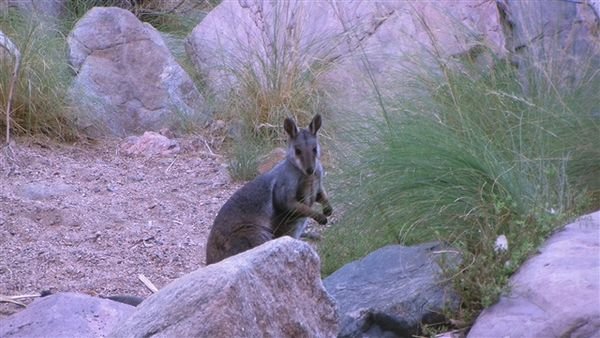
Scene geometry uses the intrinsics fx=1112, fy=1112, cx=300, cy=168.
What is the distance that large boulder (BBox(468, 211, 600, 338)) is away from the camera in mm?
4156

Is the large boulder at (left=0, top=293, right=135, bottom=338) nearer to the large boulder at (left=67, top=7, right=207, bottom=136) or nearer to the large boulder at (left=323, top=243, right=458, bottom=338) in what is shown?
the large boulder at (left=323, top=243, right=458, bottom=338)

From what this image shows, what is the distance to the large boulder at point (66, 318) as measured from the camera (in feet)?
16.0

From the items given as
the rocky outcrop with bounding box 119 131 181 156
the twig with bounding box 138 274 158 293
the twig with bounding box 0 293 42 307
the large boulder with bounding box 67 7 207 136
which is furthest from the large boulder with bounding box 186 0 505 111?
the twig with bounding box 0 293 42 307

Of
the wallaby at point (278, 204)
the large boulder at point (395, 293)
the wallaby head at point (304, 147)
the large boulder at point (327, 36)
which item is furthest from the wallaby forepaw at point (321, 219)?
the large boulder at point (327, 36)

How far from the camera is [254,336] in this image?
3814mm

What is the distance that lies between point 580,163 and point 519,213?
0.80m

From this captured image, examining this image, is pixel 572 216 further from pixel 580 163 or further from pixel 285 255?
pixel 285 255

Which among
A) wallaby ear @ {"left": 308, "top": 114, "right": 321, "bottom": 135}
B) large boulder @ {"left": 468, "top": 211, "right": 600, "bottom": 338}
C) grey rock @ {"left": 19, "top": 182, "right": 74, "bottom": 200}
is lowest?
grey rock @ {"left": 19, "top": 182, "right": 74, "bottom": 200}

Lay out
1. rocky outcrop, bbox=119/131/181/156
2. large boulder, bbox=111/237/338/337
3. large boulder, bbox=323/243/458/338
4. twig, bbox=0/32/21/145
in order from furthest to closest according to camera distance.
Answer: rocky outcrop, bbox=119/131/181/156 → twig, bbox=0/32/21/145 → large boulder, bbox=323/243/458/338 → large boulder, bbox=111/237/338/337

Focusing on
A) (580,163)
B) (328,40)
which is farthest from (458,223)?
(328,40)

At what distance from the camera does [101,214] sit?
7.56m

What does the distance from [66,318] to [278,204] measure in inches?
67.5

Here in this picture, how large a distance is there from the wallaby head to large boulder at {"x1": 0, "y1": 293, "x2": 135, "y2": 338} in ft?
4.84

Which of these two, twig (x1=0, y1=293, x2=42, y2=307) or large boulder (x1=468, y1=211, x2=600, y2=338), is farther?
twig (x1=0, y1=293, x2=42, y2=307)
